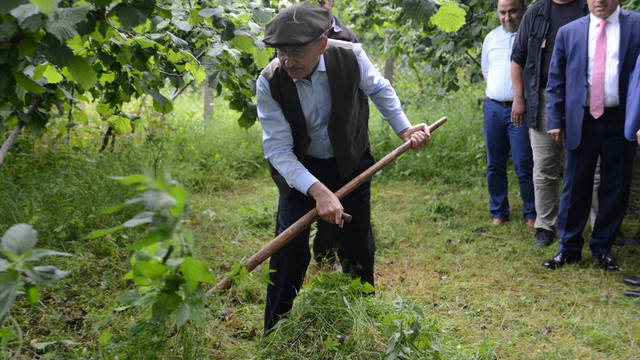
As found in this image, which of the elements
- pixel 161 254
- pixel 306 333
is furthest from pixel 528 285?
pixel 161 254

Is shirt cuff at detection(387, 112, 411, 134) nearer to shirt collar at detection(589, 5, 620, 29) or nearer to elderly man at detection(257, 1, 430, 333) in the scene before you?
elderly man at detection(257, 1, 430, 333)

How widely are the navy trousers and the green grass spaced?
19cm

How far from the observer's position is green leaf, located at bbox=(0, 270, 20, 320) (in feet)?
4.25

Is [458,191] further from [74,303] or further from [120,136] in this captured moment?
[74,303]

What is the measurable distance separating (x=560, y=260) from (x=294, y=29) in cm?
299

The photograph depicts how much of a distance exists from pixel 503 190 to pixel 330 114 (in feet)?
9.95

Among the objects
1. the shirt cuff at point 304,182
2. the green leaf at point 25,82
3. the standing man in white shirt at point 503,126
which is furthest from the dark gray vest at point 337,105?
the standing man in white shirt at point 503,126

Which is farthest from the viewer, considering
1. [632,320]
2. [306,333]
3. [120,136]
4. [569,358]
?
[120,136]

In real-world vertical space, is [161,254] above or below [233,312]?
above

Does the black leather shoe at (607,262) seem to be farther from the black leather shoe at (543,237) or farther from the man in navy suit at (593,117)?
the black leather shoe at (543,237)

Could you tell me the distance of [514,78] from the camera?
4484 mm

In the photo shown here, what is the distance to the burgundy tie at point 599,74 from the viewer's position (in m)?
3.67

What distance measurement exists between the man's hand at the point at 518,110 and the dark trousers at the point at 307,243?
2.20m

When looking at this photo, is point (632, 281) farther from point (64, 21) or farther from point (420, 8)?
point (64, 21)
